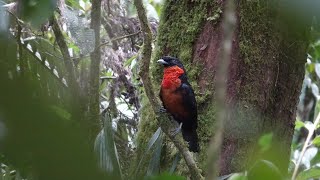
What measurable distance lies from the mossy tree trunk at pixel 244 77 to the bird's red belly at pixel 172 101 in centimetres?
10

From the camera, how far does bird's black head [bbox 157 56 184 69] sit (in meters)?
2.23

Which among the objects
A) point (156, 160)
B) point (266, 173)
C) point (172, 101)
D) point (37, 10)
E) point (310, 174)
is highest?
point (37, 10)

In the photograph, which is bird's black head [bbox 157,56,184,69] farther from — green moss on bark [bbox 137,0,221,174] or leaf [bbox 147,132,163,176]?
leaf [bbox 147,132,163,176]

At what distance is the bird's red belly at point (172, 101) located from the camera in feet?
7.54

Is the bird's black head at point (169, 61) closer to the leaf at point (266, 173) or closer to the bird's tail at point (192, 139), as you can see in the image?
the bird's tail at point (192, 139)

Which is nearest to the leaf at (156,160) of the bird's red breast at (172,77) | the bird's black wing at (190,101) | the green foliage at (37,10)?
the bird's black wing at (190,101)

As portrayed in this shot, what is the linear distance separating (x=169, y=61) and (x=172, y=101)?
186 mm

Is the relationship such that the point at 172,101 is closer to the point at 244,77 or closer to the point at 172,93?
the point at 172,93

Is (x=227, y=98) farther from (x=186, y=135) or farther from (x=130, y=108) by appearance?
(x=130, y=108)

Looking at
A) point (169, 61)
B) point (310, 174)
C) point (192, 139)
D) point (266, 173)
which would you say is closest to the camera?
point (266, 173)

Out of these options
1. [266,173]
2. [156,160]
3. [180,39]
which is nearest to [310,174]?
[156,160]

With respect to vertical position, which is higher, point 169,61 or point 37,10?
point 37,10

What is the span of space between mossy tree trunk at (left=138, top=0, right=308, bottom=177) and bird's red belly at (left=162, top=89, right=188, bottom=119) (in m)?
0.10

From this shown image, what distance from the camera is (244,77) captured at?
7.05 ft
